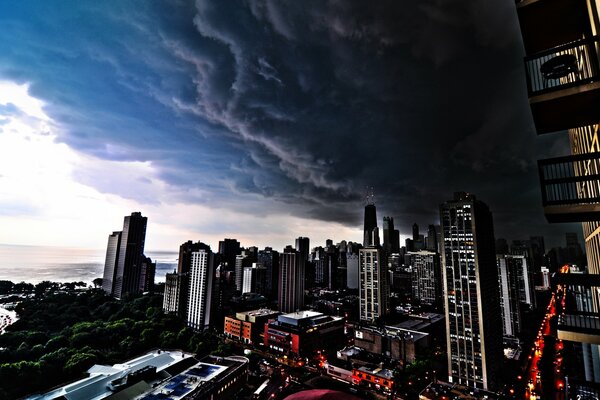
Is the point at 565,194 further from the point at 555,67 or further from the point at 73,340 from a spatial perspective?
the point at 73,340

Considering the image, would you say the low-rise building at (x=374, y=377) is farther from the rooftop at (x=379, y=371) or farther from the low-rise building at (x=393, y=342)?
the low-rise building at (x=393, y=342)

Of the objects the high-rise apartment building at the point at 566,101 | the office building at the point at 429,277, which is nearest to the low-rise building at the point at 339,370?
the high-rise apartment building at the point at 566,101

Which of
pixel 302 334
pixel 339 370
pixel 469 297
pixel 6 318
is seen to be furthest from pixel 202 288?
pixel 469 297

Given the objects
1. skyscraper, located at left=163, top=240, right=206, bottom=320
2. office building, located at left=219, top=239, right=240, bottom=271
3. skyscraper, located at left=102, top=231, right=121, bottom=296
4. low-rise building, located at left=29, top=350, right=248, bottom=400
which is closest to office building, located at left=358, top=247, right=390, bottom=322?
low-rise building, located at left=29, top=350, right=248, bottom=400

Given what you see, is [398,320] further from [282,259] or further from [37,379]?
[37,379]

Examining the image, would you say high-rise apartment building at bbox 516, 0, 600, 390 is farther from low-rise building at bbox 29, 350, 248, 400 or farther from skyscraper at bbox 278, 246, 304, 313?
skyscraper at bbox 278, 246, 304, 313
